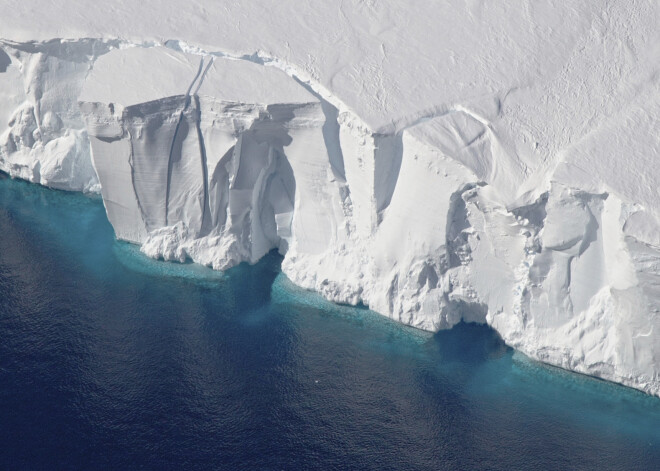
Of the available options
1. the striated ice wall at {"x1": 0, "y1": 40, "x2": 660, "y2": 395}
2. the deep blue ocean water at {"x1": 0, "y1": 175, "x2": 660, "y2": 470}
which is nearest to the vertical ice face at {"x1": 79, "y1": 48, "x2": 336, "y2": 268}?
the striated ice wall at {"x1": 0, "y1": 40, "x2": 660, "y2": 395}

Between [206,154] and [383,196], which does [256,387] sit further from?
[206,154]

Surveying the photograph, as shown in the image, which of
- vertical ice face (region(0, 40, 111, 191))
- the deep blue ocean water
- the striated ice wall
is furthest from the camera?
vertical ice face (region(0, 40, 111, 191))

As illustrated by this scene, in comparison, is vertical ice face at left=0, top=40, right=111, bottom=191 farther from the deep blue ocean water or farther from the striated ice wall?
the deep blue ocean water

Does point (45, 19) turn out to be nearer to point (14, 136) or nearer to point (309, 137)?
point (14, 136)

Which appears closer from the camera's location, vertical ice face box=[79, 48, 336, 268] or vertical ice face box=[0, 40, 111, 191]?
vertical ice face box=[79, 48, 336, 268]

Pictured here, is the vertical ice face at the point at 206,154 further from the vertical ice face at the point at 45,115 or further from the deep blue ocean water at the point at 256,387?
the vertical ice face at the point at 45,115

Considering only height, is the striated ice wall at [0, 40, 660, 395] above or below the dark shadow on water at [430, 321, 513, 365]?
above
